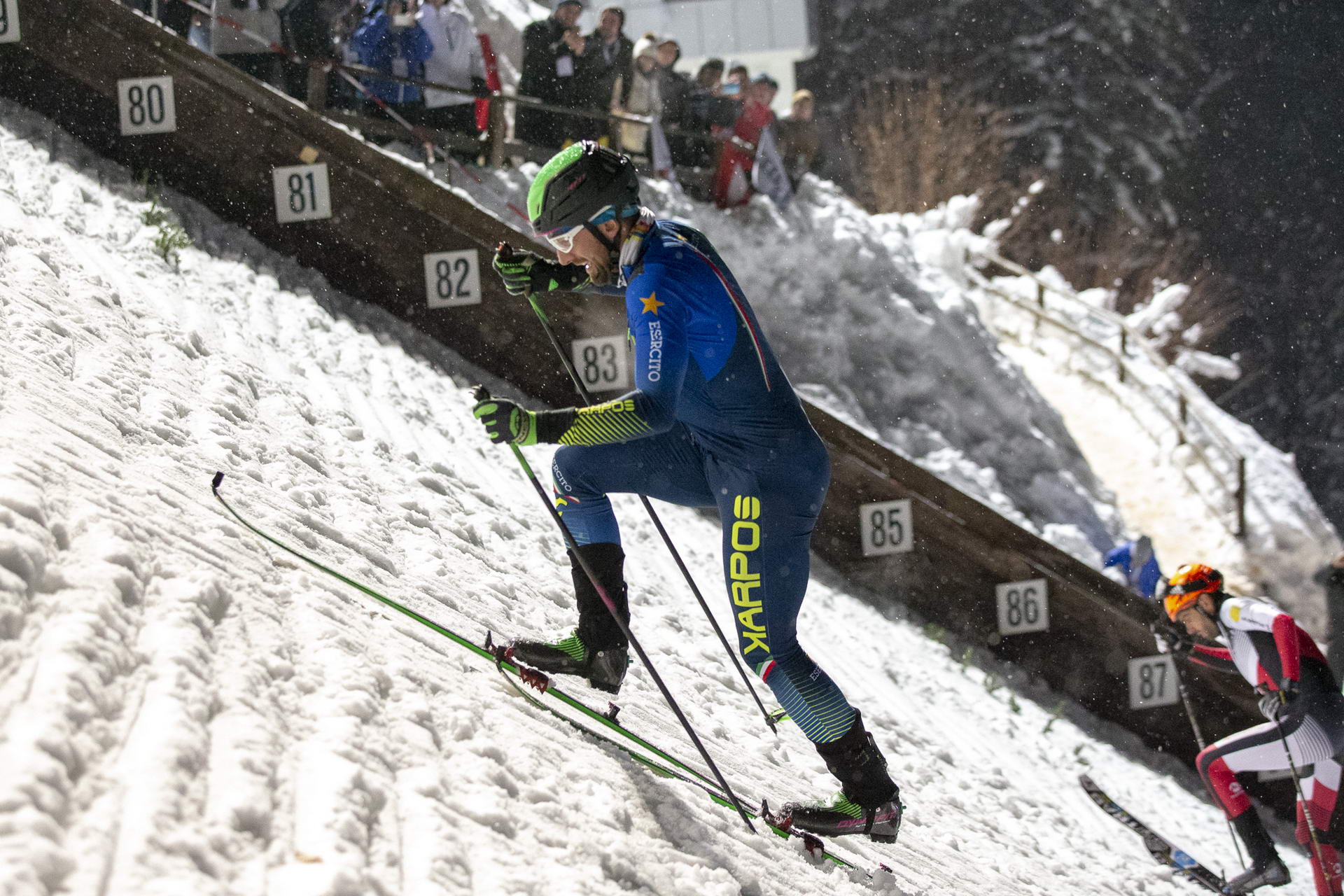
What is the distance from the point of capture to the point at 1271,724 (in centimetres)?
678

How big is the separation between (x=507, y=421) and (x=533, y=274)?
3.00 feet

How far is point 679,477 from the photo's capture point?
3889 mm

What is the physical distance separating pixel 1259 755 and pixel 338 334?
223 inches

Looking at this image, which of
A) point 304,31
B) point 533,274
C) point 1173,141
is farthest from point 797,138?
point 1173,141

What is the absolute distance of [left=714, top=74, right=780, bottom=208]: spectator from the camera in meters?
11.4

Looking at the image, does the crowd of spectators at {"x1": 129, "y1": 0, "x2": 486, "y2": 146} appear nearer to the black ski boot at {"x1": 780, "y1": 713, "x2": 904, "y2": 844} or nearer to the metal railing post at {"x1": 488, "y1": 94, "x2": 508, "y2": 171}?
the metal railing post at {"x1": 488, "y1": 94, "x2": 508, "y2": 171}

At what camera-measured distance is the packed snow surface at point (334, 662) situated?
2.38m

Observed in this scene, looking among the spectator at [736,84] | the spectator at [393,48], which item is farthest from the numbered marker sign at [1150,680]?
the spectator at [393,48]

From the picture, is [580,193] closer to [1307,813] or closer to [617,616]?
[617,616]

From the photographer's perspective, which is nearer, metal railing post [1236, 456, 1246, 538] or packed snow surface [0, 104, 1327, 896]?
packed snow surface [0, 104, 1327, 896]

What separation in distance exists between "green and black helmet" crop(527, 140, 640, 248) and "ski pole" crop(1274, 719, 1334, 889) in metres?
5.04

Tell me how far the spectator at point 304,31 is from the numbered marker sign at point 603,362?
9.83 ft

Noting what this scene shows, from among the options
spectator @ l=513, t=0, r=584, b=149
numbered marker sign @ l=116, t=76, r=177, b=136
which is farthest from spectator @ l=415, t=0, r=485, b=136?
numbered marker sign @ l=116, t=76, r=177, b=136

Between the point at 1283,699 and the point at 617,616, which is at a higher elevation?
the point at 617,616
